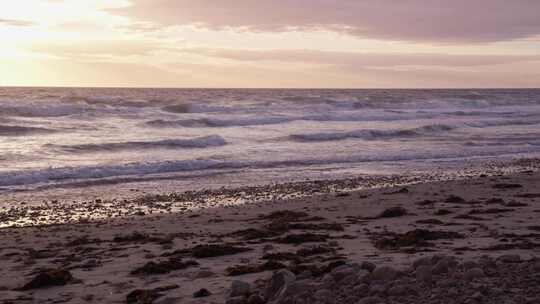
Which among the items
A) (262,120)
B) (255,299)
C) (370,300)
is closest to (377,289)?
(370,300)

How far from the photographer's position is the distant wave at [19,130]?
30.2 meters

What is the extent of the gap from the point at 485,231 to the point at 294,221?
3.13m

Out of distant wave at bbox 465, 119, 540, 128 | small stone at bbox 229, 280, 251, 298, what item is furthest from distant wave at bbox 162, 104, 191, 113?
small stone at bbox 229, 280, 251, 298

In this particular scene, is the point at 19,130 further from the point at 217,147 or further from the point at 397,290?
the point at 397,290

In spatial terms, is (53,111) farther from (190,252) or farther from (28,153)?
(190,252)

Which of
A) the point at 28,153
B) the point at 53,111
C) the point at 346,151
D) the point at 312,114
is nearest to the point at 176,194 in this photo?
the point at 28,153

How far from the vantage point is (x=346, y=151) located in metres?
25.5

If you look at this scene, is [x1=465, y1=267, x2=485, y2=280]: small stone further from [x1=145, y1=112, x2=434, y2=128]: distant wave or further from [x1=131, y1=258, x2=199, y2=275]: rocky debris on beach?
[x1=145, y1=112, x2=434, y2=128]: distant wave

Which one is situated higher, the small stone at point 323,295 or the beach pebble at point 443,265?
the beach pebble at point 443,265

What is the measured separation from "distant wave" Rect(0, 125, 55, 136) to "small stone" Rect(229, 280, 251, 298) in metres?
26.6

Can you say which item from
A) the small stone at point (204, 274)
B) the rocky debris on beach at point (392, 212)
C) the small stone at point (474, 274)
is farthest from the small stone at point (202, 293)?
the rocky debris on beach at point (392, 212)

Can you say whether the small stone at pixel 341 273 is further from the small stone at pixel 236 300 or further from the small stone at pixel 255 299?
the small stone at pixel 236 300

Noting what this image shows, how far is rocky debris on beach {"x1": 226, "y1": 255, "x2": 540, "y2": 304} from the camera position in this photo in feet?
16.1

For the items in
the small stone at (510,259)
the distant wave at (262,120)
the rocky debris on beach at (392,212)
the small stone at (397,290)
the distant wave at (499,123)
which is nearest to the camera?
the small stone at (397,290)
